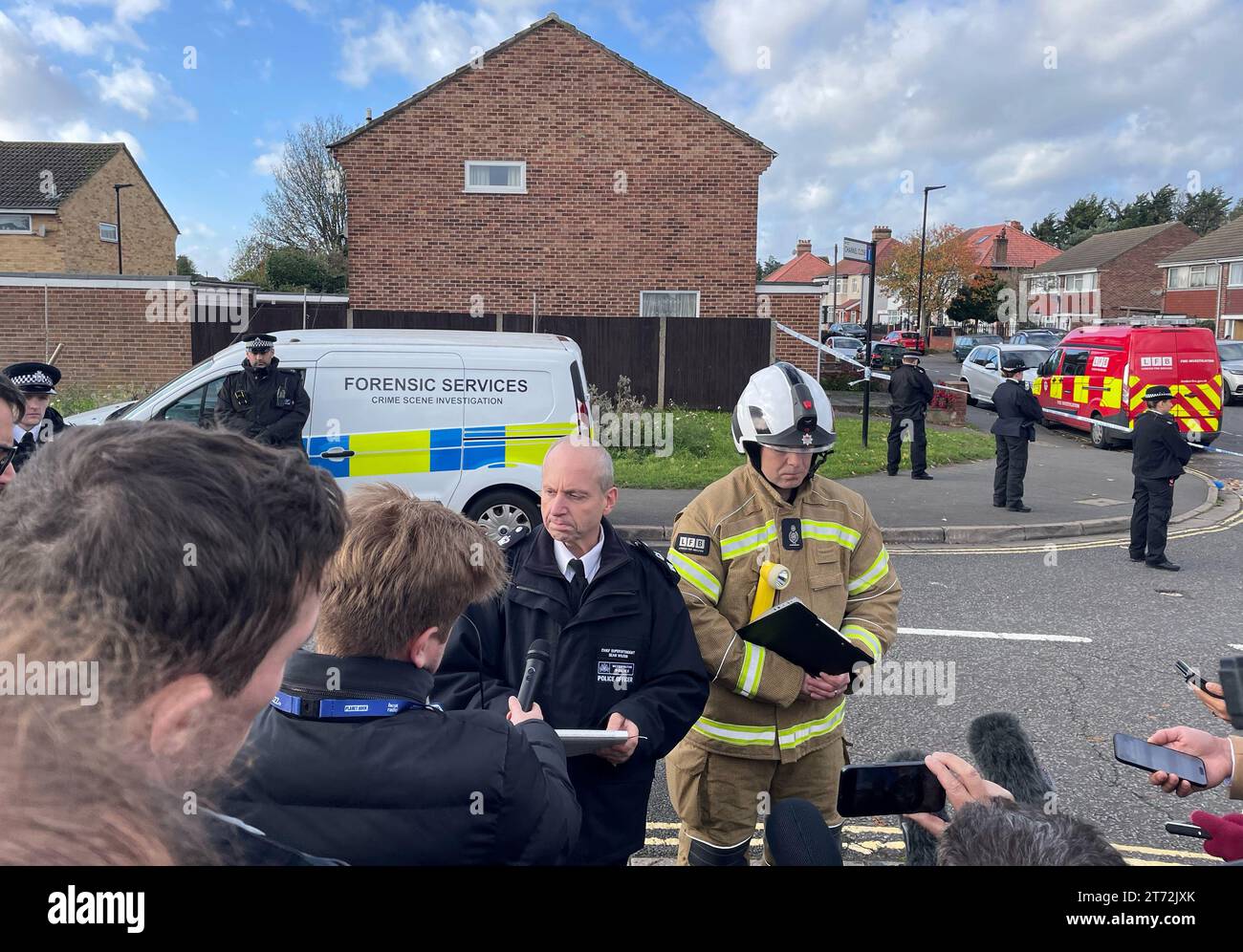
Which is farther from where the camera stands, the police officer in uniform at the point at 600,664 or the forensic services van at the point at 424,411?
the forensic services van at the point at 424,411

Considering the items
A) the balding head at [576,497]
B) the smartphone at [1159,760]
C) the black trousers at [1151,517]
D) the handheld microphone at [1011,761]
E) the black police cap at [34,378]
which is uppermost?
the black police cap at [34,378]

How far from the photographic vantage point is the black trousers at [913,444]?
1316cm

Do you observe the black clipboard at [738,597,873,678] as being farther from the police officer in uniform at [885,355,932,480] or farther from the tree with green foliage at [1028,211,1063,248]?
the tree with green foliage at [1028,211,1063,248]

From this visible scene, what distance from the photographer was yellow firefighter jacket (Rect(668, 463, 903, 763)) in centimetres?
298

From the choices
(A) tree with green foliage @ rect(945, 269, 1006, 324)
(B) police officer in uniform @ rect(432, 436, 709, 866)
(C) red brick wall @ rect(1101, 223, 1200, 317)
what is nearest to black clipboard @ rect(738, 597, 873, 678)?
(B) police officer in uniform @ rect(432, 436, 709, 866)

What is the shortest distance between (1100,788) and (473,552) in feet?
12.8

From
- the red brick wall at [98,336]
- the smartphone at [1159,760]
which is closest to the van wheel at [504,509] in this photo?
the smartphone at [1159,760]

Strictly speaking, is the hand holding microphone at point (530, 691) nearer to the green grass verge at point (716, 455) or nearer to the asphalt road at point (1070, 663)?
the asphalt road at point (1070, 663)

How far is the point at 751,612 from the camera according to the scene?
3.11 m

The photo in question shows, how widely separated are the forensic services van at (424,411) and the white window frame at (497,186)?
12037mm

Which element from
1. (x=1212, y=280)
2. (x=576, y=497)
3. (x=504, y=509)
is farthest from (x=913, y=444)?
(x=1212, y=280)

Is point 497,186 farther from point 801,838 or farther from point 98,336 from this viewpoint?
point 801,838
